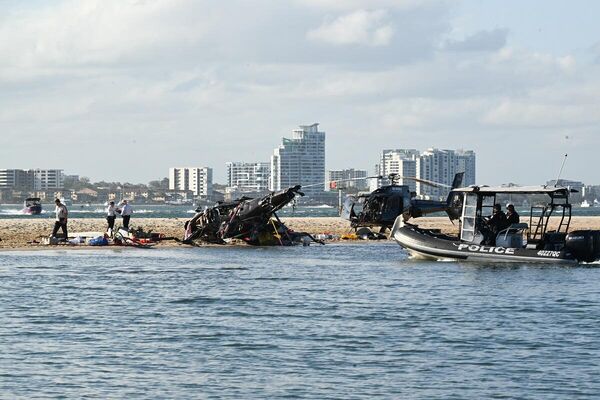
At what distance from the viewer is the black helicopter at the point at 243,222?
1641 inches

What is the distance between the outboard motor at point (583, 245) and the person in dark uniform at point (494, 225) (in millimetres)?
1853

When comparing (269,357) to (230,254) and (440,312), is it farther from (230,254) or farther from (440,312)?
(230,254)

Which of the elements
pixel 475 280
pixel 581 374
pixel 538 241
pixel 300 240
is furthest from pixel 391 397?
pixel 300 240

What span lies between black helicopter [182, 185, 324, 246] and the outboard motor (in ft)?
39.4

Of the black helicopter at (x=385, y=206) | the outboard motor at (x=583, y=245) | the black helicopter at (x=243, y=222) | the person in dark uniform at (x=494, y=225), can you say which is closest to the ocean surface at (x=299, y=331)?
the outboard motor at (x=583, y=245)

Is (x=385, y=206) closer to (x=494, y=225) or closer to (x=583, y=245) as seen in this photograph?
(x=494, y=225)

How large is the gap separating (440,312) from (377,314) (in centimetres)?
120

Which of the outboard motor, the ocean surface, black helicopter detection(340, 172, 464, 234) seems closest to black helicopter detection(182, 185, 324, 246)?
black helicopter detection(340, 172, 464, 234)

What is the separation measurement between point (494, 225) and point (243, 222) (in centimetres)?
1143

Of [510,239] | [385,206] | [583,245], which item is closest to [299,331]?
[510,239]

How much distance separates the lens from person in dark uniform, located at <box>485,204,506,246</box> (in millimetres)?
33094

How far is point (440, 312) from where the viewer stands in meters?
23.0

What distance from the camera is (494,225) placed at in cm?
3322

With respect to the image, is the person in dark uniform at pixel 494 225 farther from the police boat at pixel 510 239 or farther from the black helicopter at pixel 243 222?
the black helicopter at pixel 243 222
